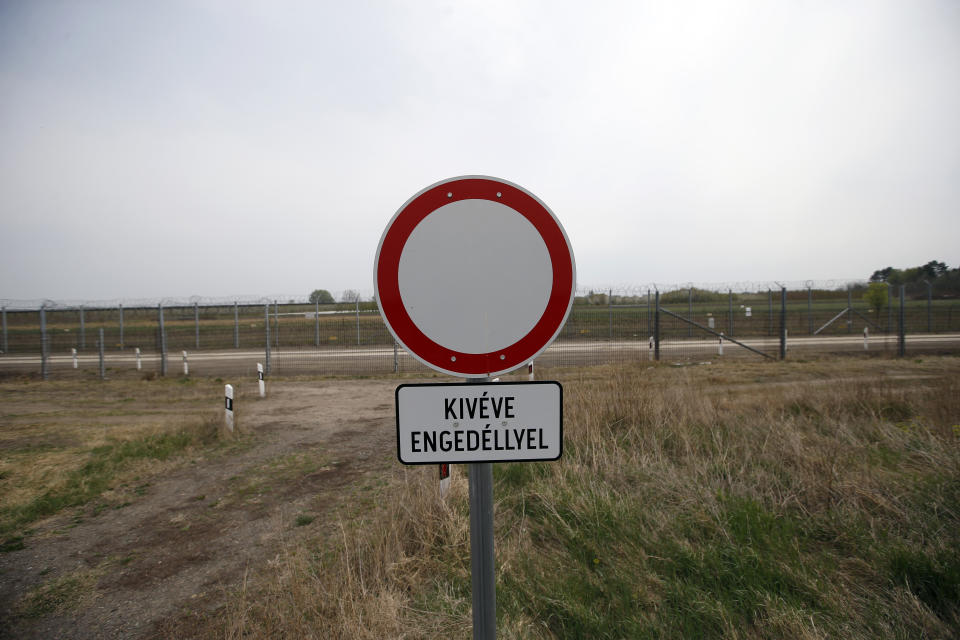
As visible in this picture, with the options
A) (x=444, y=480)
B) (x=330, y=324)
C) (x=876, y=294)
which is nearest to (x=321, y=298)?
(x=330, y=324)

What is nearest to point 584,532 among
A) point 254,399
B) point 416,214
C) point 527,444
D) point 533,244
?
point 527,444

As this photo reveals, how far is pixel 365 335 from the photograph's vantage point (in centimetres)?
1622

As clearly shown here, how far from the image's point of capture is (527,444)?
4.89 ft

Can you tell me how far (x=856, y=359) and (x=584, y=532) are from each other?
48.3ft

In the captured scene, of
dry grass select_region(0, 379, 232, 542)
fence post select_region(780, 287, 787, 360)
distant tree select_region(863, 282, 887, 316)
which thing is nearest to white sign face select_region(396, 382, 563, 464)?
dry grass select_region(0, 379, 232, 542)

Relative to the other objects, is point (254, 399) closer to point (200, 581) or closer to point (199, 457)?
point (199, 457)

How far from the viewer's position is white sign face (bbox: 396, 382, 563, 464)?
1.47 m

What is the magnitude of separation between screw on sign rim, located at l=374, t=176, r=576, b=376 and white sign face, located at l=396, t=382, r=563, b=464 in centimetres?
9

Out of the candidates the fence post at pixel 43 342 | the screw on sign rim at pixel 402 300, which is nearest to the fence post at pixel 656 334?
the screw on sign rim at pixel 402 300

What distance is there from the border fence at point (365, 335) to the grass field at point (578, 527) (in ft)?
27.2

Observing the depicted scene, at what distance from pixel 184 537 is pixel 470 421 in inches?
154

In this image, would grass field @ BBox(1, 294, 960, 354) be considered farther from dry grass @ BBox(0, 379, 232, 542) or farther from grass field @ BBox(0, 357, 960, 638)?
grass field @ BBox(0, 357, 960, 638)

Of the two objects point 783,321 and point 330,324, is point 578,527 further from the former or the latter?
point 330,324

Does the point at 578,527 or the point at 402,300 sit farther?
the point at 578,527
